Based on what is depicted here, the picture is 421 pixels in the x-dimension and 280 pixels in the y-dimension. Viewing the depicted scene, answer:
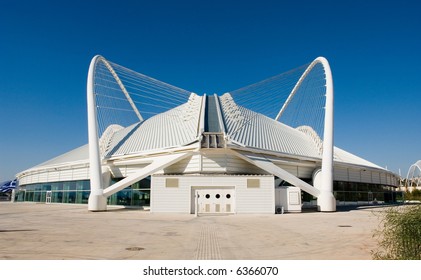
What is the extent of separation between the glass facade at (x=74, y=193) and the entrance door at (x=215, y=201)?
7.01m

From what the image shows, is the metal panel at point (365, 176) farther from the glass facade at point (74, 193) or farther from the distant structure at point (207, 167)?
the glass facade at point (74, 193)

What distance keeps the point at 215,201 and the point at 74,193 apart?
22134 mm

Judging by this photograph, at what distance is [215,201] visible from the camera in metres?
30.3

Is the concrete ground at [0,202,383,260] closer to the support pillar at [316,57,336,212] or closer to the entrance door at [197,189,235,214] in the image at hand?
the entrance door at [197,189,235,214]

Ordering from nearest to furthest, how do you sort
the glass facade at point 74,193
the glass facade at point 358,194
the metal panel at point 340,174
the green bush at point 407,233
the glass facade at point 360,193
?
the green bush at point 407,233 → the glass facade at point 74,193 → the metal panel at point 340,174 → the glass facade at point 358,194 → the glass facade at point 360,193

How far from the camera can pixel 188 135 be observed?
114 feet

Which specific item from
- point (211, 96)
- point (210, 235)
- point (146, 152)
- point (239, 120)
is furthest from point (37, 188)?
point (210, 235)

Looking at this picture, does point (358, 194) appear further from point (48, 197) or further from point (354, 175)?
point (48, 197)

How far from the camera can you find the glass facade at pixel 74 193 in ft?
115

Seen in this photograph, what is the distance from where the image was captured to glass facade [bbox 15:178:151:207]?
3509 cm

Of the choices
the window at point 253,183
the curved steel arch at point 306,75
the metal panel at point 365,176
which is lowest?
the window at point 253,183

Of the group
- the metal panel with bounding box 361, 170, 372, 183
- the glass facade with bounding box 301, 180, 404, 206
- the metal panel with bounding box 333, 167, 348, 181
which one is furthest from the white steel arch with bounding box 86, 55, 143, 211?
the metal panel with bounding box 361, 170, 372, 183

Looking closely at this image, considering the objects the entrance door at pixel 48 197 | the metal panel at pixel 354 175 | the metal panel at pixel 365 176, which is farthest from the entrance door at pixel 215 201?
the entrance door at pixel 48 197

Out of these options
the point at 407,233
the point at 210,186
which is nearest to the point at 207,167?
the point at 210,186
